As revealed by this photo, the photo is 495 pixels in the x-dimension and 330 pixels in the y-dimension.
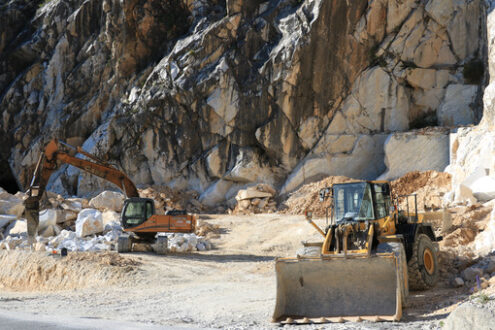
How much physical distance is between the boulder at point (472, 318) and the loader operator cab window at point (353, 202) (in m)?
3.35

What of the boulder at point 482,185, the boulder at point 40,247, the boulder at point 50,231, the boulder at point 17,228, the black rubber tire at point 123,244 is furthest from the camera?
the boulder at point 17,228

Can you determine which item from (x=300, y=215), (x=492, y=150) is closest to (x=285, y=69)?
(x=300, y=215)

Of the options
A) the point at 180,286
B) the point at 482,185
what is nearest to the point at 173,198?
the point at 180,286

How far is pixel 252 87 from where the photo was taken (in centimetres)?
2730

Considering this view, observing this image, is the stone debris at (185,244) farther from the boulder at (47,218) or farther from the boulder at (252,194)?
the boulder at (252,194)

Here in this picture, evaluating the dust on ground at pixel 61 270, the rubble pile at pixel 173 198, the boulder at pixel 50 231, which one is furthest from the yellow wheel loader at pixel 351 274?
the rubble pile at pixel 173 198

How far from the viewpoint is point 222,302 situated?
966cm

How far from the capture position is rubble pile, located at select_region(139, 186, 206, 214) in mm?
26609

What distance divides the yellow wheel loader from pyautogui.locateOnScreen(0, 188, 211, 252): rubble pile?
9719 millimetres

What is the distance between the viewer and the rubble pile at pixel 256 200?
25250 millimetres

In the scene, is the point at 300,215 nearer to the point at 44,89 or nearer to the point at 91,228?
the point at 91,228

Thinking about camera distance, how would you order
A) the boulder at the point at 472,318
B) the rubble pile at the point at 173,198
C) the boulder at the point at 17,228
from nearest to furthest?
1. the boulder at the point at 472,318
2. the boulder at the point at 17,228
3. the rubble pile at the point at 173,198

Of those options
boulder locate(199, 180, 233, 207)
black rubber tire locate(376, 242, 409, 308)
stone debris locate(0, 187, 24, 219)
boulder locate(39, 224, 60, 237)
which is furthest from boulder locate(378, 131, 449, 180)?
stone debris locate(0, 187, 24, 219)

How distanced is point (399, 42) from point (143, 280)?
18.5 metres
